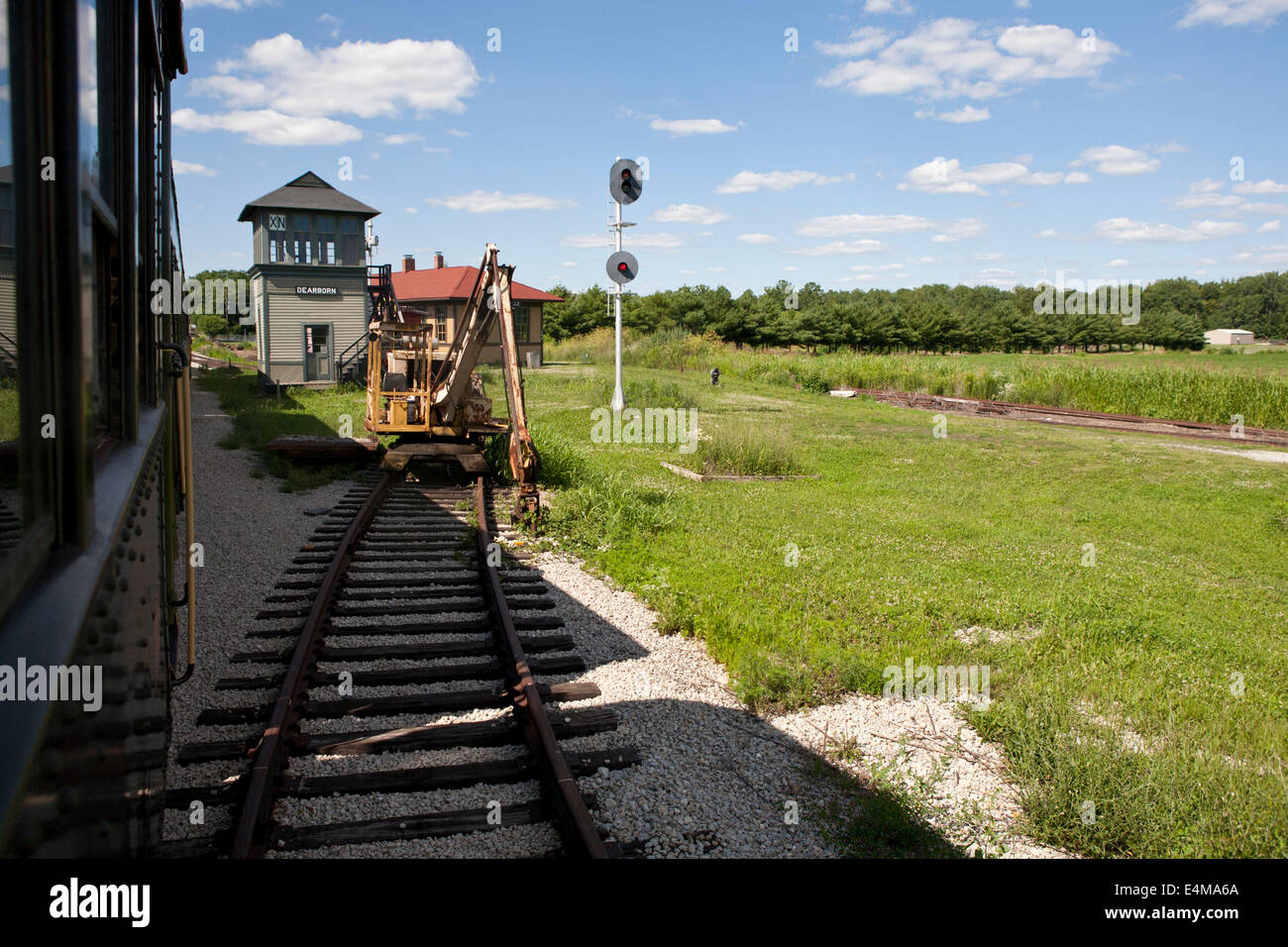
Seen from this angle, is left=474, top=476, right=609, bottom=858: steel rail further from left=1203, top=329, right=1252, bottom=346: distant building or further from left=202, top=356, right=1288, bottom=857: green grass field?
left=1203, top=329, right=1252, bottom=346: distant building

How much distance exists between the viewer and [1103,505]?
14383 mm

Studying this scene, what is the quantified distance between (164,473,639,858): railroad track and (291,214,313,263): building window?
2669cm

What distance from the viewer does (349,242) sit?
33.1m

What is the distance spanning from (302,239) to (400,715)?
30951 mm

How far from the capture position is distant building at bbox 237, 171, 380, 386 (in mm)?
31828

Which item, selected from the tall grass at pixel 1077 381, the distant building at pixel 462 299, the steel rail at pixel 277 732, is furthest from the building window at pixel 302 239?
the steel rail at pixel 277 732

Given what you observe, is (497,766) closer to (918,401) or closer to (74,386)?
(74,386)

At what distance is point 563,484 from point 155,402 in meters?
9.86

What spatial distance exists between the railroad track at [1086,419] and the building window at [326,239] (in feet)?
74.0

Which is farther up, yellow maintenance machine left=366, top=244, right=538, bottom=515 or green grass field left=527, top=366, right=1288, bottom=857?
yellow maintenance machine left=366, top=244, right=538, bottom=515

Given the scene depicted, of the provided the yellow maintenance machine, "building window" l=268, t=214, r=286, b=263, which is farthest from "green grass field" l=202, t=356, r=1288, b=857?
"building window" l=268, t=214, r=286, b=263

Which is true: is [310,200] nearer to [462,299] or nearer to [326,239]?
[326,239]

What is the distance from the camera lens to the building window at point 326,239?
32.6 metres
